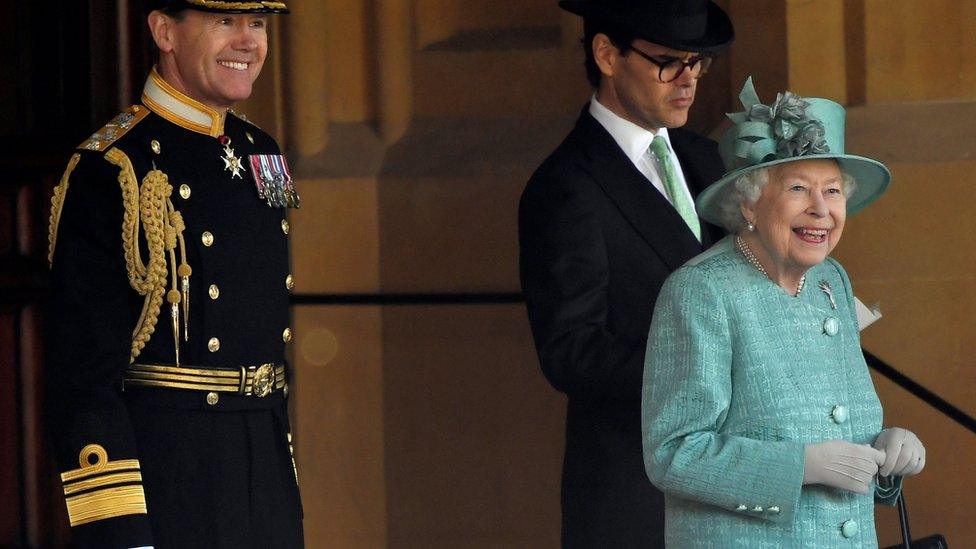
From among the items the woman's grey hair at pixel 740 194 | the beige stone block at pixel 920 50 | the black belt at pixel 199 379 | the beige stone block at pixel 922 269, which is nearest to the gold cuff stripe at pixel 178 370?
the black belt at pixel 199 379

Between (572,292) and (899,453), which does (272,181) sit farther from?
(899,453)

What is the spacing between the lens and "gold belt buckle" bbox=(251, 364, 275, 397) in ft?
9.95

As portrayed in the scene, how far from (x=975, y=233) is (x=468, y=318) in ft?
4.61

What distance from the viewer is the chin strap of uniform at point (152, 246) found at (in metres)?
2.93

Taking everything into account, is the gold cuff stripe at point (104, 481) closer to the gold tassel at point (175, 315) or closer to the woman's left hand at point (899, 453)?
the gold tassel at point (175, 315)

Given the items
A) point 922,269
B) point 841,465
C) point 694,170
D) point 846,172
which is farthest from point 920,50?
point 841,465

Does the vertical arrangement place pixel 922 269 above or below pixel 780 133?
below

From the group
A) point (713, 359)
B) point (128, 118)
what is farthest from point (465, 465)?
point (713, 359)

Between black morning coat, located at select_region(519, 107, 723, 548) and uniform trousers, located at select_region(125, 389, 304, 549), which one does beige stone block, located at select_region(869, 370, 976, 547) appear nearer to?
black morning coat, located at select_region(519, 107, 723, 548)

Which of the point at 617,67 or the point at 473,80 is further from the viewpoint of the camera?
the point at 473,80

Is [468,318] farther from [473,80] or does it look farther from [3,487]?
[3,487]

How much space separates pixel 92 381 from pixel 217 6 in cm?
68

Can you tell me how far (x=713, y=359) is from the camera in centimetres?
261

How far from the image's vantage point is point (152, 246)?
116 inches
